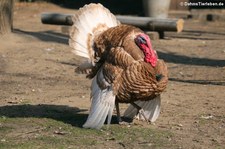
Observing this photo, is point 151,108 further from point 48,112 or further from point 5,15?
point 5,15

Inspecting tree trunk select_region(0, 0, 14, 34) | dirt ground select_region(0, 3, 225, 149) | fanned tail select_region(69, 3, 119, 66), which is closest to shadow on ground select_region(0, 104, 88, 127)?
dirt ground select_region(0, 3, 225, 149)

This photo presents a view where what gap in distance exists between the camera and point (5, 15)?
39.1 feet

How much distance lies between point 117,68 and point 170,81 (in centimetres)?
315

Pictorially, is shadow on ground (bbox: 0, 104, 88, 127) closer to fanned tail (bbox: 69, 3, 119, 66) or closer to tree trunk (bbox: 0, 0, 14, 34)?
fanned tail (bbox: 69, 3, 119, 66)

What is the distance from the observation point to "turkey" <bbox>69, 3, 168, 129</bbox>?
18.2 ft

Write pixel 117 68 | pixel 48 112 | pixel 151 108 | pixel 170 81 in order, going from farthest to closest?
pixel 170 81
pixel 48 112
pixel 151 108
pixel 117 68

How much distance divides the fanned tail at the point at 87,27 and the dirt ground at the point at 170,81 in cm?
99

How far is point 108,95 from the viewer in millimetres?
5609

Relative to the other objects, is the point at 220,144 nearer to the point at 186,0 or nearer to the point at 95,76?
the point at 95,76

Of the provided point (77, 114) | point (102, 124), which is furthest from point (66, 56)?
point (102, 124)

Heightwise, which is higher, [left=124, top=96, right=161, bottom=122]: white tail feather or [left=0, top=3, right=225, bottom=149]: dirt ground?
[left=124, top=96, right=161, bottom=122]: white tail feather

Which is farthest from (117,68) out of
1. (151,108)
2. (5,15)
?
(5,15)

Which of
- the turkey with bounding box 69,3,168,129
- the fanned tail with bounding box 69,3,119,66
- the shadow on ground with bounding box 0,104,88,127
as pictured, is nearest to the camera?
the turkey with bounding box 69,3,168,129

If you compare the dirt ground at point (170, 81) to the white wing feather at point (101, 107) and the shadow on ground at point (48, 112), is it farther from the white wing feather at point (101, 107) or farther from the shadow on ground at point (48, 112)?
the white wing feather at point (101, 107)
